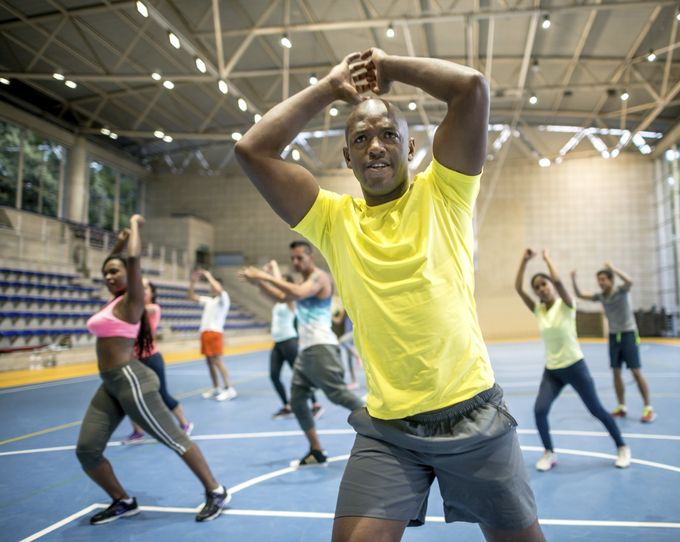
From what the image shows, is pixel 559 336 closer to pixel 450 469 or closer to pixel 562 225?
pixel 450 469

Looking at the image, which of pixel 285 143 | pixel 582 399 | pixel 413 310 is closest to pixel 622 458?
pixel 582 399

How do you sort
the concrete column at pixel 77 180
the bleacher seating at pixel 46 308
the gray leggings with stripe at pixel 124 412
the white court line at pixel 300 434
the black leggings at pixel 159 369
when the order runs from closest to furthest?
the gray leggings with stripe at pixel 124 412, the white court line at pixel 300 434, the black leggings at pixel 159 369, the bleacher seating at pixel 46 308, the concrete column at pixel 77 180

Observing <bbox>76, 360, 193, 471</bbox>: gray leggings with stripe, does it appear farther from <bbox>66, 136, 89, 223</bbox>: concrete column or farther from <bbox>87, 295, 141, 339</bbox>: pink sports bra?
<bbox>66, 136, 89, 223</bbox>: concrete column

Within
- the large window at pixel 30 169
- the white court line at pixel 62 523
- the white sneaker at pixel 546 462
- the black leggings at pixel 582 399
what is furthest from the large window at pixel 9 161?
the white sneaker at pixel 546 462

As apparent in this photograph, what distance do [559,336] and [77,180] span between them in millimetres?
22489

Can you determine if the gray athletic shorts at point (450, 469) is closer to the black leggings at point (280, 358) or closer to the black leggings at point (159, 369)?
the black leggings at point (159, 369)

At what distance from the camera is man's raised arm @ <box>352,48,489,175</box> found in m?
1.53

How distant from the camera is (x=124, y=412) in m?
3.63

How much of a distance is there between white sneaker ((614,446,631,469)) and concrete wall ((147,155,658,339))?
2031 centimetres

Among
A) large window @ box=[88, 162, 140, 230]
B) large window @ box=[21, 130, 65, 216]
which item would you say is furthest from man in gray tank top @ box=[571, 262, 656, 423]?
large window @ box=[88, 162, 140, 230]

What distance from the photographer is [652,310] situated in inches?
896

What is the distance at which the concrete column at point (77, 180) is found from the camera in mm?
21438

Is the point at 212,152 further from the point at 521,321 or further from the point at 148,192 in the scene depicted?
the point at 521,321

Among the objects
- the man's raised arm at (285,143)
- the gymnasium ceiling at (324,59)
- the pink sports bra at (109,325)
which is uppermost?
the gymnasium ceiling at (324,59)
